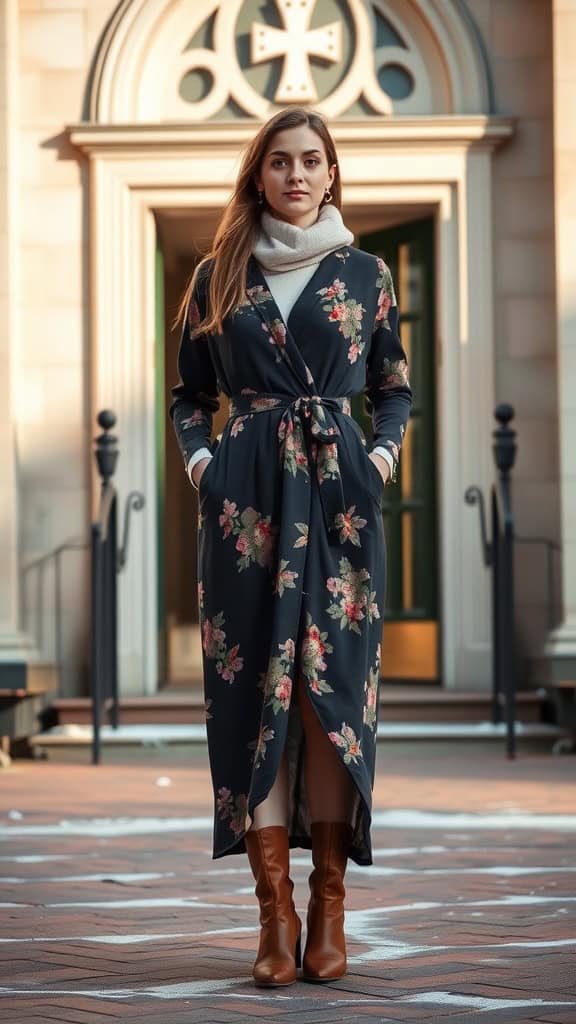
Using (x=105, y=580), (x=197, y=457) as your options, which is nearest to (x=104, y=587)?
(x=105, y=580)

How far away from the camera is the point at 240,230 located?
3.17 meters

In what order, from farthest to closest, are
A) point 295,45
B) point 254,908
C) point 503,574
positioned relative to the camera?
point 295,45 < point 503,574 < point 254,908

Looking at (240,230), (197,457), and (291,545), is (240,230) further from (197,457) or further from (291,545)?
(291,545)

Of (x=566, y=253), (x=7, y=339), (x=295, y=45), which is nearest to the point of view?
(x=566, y=253)

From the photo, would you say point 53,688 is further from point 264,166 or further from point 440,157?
point 264,166

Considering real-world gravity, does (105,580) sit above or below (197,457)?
below

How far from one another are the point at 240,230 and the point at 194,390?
33 cm

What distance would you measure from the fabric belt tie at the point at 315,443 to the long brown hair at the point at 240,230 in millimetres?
194

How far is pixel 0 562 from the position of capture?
8.35 metres

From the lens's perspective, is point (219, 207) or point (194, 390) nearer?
point (194, 390)

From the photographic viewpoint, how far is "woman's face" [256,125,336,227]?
3.13 metres

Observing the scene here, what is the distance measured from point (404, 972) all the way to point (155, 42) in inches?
265

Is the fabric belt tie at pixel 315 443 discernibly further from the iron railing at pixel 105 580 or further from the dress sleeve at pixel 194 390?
the iron railing at pixel 105 580

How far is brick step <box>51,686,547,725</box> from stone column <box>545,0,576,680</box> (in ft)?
1.16
